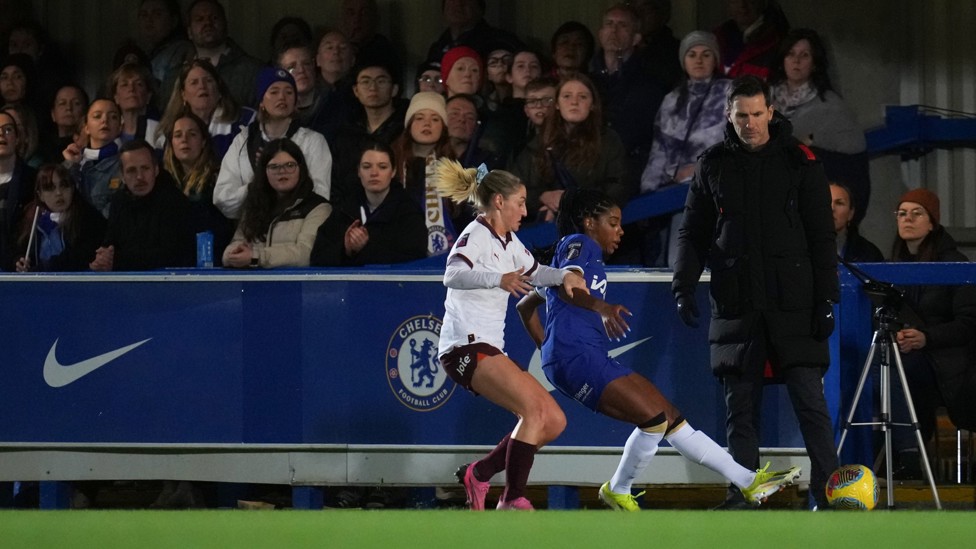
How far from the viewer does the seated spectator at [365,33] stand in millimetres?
11609

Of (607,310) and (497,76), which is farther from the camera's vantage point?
(497,76)

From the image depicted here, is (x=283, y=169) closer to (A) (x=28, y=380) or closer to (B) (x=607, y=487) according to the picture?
(A) (x=28, y=380)

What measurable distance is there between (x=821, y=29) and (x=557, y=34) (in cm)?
238

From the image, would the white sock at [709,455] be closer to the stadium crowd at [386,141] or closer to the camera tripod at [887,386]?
the camera tripod at [887,386]

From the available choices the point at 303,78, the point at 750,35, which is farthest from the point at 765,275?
the point at 303,78

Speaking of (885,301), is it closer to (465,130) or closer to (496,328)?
(496,328)

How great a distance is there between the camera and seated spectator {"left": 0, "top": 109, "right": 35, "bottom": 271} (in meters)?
11.1

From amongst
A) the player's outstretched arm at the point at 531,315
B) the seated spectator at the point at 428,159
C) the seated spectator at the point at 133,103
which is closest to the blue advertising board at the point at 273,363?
the player's outstretched arm at the point at 531,315

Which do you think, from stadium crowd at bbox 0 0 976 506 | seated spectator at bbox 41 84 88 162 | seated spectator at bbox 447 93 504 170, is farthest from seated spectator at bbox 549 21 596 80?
seated spectator at bbox 41 84 88 162

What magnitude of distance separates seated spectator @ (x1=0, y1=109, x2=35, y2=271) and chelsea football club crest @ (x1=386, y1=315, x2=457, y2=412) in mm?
3569

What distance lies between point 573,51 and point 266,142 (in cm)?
217

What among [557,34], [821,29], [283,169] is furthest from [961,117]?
[283,169]

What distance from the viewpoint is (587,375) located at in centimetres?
790

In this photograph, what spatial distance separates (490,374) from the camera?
311 inches
